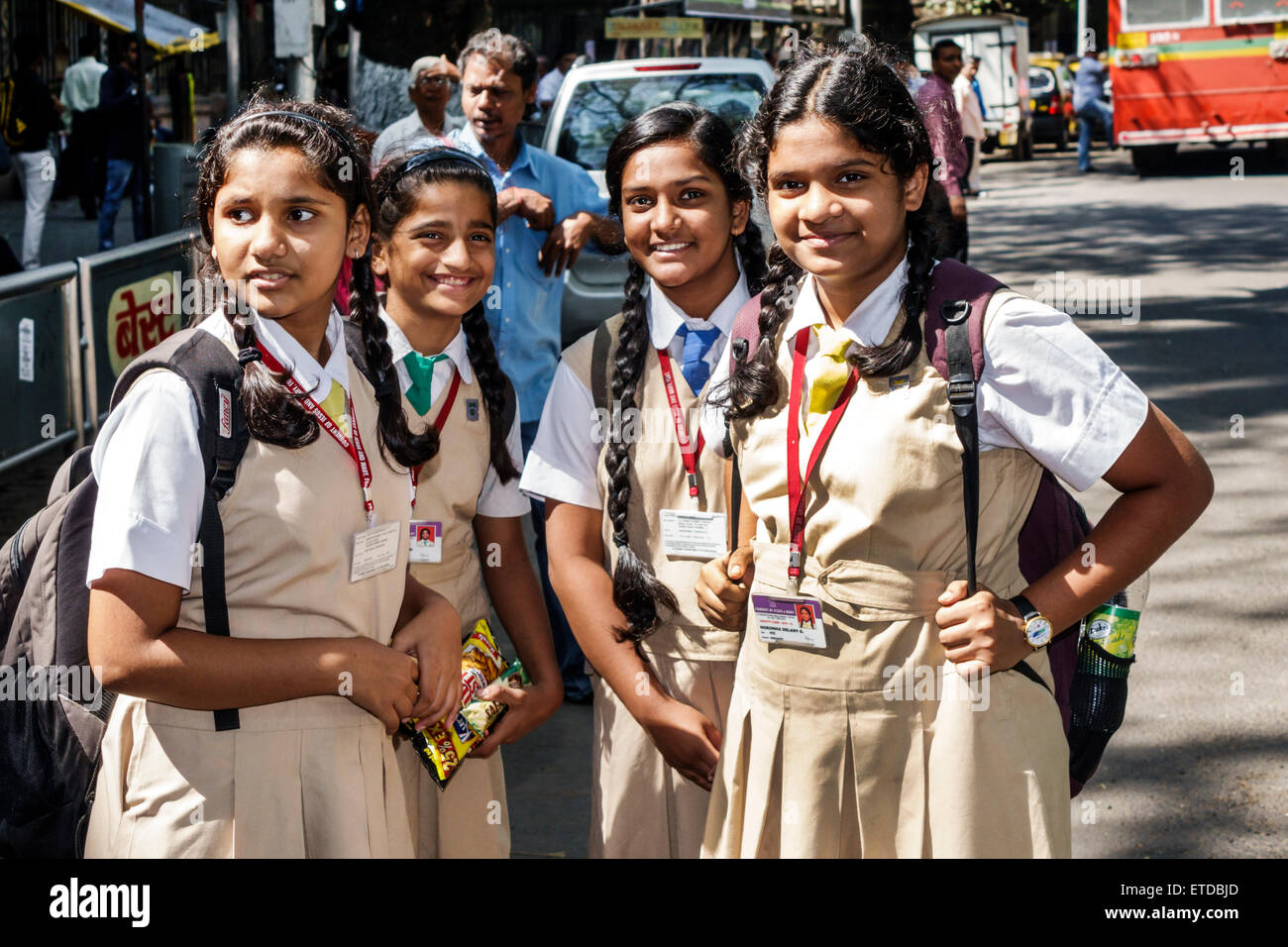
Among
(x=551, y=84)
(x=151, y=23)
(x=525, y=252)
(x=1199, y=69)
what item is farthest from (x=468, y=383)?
(x=151, y=23)

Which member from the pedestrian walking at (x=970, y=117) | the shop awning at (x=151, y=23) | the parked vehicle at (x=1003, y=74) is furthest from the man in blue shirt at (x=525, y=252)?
the parked vehicle at (x=1003, y=74)

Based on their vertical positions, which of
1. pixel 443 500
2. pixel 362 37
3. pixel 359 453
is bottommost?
pixel 443 500

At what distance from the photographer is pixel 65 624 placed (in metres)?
2.29

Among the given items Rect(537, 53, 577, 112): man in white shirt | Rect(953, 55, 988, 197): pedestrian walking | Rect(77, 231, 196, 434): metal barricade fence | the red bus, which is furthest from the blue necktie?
Rect(537, 53, 577, 112): man in white shirt

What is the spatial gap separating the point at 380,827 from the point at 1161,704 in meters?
3.46

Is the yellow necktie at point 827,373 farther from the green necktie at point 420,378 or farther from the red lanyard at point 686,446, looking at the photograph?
the green necktie at point 420,378

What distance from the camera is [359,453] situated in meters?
2.30

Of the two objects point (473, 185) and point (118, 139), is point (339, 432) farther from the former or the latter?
point (118, 139)

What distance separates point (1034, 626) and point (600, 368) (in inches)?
42.9

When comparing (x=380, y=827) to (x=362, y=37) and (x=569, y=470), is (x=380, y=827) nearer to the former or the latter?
(x=569, y=470)

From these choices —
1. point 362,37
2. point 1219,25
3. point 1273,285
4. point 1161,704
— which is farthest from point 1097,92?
point 1161,704

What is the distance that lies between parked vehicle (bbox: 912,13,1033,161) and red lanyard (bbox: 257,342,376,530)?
2994cm

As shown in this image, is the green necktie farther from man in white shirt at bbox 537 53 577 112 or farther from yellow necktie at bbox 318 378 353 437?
man in white shirt at bbox 537 53 577 112

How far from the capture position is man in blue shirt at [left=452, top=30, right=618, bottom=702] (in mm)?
5012
